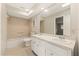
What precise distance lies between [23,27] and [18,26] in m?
0.34

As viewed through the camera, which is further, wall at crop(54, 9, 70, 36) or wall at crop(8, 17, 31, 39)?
wall at crop(8, 17, 31, 39)

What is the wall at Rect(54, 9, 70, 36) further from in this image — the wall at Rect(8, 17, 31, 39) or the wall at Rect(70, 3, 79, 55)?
the wall at Rect(8, 17, 31, 39)

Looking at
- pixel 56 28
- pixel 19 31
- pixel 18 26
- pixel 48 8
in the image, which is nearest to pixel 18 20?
pixel 18 26

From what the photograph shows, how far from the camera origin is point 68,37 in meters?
1.66

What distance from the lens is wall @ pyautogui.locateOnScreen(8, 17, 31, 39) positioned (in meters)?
4.41

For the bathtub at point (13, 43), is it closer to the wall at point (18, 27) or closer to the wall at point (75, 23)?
the wall at point (18, 27)

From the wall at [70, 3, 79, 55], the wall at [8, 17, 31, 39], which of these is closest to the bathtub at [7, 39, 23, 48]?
the wall at [8, 17, 31, 39]

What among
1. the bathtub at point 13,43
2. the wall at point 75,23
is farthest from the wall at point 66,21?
the bathtub at point 13,43

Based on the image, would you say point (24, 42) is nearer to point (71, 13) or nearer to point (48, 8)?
point (48, 8)

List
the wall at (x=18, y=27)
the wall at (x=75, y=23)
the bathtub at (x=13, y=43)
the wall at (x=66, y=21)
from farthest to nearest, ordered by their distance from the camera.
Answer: the wall at (x=18, y=27) → the bathtub at (x=13, y=43) → the wall at (x=66, y=21) → the wall at (x=75, y=23)

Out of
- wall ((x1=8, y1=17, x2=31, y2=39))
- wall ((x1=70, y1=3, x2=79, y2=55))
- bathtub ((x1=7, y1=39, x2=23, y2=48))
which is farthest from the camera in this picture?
wall ((x1=8, y1=17, x2=31, y2=39))

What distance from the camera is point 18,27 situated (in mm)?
4715

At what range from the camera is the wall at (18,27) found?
441cm

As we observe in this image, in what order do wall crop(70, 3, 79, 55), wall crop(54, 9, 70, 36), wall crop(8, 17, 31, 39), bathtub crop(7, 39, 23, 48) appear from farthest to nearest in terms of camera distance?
wall crop(8, 17, 31, 39)
bathtub crop(7, 39, 23, 48)
wall crop(54, 9, 70, 36)
wall crop(70, 3, 79, 55)
